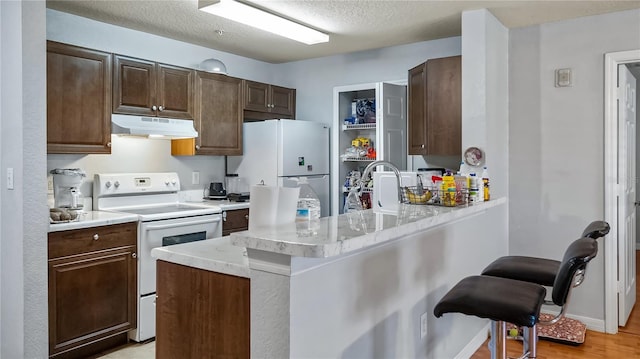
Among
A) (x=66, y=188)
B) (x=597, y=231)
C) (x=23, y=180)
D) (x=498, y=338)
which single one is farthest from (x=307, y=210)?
(x=66, y=188)

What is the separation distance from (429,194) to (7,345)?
246 cm

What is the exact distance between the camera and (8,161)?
99.7 inches

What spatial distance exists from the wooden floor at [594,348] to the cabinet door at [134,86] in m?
3.01

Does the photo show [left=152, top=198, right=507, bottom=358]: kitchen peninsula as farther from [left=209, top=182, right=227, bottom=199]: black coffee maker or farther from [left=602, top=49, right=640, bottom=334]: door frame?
[left=209, top=182, right=227, bottom=199]: black coffee maker

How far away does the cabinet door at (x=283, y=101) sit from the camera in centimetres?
492

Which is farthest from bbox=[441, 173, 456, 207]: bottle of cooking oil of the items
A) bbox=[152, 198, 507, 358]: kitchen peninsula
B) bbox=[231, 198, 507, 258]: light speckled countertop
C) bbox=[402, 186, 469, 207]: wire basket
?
bbox=[231, 198, 507, 258]: light speckled countertop

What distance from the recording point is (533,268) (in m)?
2.26

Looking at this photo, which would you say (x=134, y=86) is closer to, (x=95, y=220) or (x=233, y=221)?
(x=95, y=220)

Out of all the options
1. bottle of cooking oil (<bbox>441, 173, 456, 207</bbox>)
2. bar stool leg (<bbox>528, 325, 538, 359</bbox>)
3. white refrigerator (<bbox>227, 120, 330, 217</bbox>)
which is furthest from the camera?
white refrigerator (<bbox>227, 120, 330, 217</bbox>)

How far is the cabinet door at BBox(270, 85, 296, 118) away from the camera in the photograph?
492 centimetres

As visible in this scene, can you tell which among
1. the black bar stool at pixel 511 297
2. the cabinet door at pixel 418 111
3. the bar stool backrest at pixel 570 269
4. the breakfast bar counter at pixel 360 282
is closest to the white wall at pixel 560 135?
the cabinet door at pixel 418 111

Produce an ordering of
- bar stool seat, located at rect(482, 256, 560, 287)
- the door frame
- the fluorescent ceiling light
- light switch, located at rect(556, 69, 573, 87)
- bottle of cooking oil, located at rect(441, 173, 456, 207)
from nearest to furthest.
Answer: bar stool seat, located at rect(482, 256, 560, 287)
bottle of cooking oil, located at rect(441, 173, 456, 207)
the fluorescent ceiling light
the door frame
light switch, located at rect(556, 69, 573, 87)

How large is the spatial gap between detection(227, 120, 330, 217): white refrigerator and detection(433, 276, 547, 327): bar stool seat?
2724 mm

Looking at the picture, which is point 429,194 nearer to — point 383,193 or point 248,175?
point 383,193
